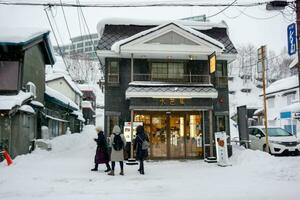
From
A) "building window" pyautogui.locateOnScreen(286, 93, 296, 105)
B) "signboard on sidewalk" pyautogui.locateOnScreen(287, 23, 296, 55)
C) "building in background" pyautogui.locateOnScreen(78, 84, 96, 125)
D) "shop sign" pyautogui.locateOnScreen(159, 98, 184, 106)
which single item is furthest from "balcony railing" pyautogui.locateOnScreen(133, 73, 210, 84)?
"building in background" pyautogui.locateOnScreen(78, 84, 96, 125)

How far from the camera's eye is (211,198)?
7.62m

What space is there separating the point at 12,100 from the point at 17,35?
14.8 feet

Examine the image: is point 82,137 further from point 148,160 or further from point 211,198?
point 211,198

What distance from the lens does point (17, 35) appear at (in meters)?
17.7

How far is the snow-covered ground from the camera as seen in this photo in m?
8.05

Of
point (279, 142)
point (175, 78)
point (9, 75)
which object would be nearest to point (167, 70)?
point (175, 78)

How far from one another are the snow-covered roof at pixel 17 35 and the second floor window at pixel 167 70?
7739mm

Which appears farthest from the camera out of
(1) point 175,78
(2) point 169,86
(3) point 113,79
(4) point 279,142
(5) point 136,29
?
(5) point 136,29

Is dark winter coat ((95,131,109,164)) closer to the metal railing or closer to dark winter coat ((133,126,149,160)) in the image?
Result: dark winter coat ((133,126,149,160))

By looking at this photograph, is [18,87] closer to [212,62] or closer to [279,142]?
[212,62]

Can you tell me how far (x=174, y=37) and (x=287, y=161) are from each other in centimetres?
900

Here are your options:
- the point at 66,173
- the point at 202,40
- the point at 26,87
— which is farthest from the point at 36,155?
the point at 202,40

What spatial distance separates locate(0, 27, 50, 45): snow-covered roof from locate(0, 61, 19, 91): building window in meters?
1.28

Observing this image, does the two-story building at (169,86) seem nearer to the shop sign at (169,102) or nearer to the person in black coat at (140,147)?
the shop sign at (169,102)
